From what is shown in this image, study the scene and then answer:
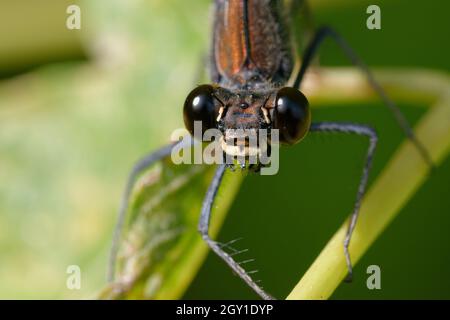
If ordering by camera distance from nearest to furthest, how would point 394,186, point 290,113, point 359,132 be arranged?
1. point 394,186
2. point 290,113
3. point 359,132

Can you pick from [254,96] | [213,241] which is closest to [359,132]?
[254,96]

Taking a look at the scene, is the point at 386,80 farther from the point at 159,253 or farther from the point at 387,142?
the point at 159,253

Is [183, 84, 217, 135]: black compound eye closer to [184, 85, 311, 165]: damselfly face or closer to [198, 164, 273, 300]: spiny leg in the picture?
[184, 85, 311, 165]: damselfly face

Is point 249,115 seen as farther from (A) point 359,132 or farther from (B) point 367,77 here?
(B) point 367,77

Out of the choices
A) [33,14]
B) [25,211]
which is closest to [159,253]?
[25,211]

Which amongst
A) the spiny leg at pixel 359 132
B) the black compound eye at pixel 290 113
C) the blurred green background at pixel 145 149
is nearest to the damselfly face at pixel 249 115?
the black compound eye at pixel 290 113

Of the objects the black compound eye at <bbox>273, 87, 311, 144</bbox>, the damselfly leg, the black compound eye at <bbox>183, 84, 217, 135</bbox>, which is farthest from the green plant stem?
the black compound eye at <bbox>183, 84, 217, 135</bbox>
